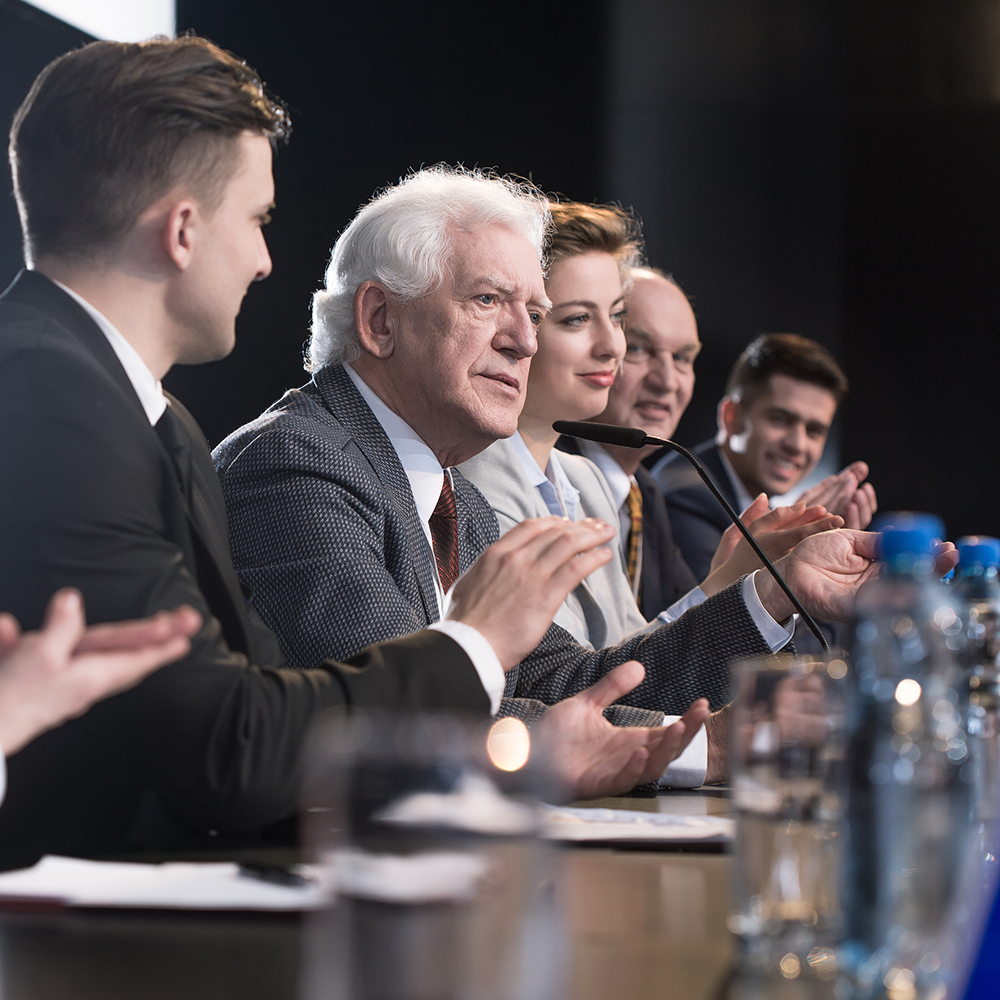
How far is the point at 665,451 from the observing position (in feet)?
14.0

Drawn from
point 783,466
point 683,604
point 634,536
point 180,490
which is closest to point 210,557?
point 180,490

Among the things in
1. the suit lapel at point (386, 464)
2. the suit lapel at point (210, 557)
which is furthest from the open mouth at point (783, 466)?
the suit lapel at point (210, 557)

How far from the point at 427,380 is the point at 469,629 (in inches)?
28.9

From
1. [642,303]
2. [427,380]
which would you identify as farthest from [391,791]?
[642,303]

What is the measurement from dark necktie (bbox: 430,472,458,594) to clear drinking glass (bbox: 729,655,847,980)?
3.36 feet

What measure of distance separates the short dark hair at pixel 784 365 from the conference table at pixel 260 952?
121 inches

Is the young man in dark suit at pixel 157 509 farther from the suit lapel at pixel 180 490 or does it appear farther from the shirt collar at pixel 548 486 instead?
the shirt collar at pixel 548 486

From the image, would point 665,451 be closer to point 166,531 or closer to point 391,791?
point 166,531

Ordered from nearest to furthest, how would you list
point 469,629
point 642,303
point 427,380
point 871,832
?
point 871,832 → point 469,629 → point 427,380 → point 642,303

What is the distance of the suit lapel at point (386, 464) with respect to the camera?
1.45m

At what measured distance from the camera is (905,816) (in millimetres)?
519

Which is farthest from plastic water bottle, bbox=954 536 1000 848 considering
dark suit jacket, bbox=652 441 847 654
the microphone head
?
dark suit jacket, bbox=652 441 847 654

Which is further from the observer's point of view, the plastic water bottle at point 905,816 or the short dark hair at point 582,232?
the short dark hair at point 582,232

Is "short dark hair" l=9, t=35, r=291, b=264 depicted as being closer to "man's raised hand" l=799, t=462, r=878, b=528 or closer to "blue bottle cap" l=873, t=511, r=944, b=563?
"blue bottle cap" l=873, t=511, r=944, b=563
